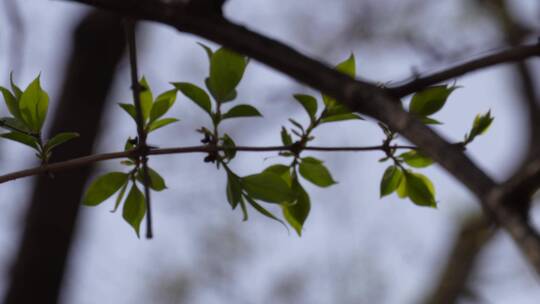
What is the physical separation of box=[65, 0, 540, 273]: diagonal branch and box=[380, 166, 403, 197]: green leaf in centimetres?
26

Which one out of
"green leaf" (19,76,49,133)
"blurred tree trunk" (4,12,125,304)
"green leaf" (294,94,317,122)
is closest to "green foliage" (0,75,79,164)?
"green leaf" (19,76,49,133)

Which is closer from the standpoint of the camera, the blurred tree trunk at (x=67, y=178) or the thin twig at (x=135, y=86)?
the thin twig at (x=135, y=86)

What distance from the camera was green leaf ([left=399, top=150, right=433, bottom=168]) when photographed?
0.64 m

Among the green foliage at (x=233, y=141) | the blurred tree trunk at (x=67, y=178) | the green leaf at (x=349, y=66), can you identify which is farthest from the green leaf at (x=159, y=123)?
the blurred tree trunk at (x=67, y=178)

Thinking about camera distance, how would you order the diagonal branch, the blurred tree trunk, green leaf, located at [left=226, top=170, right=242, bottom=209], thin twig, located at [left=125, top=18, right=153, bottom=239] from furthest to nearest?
1. the blurred tree trunk
2. green leaf, located at [left=226, top=170, right=242, bottom=209]
3. thin twig, located at [left=125, top=18, right=153, bottom=239]
4. the diagonal branch

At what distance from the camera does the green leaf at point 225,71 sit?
589 millimetres

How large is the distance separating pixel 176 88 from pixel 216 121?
48mm

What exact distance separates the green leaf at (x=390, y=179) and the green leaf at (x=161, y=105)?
21 cm

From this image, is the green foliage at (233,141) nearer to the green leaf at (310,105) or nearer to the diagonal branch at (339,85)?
the green leaf at (310,105)

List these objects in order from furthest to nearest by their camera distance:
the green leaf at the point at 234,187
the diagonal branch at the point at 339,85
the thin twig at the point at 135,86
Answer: the green leaf at the point at 234,187 < the thin twig at the point at 135,86 < the diagonal branch at the point at 339,85

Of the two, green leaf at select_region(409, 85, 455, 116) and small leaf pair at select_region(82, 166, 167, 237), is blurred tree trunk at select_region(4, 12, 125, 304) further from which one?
green leaf at select_region(409, 85, 455, 116)

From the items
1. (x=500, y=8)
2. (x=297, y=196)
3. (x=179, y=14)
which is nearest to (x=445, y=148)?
(x=179, y=14)

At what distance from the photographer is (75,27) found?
2.68m

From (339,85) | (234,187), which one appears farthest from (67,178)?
(339,85)
